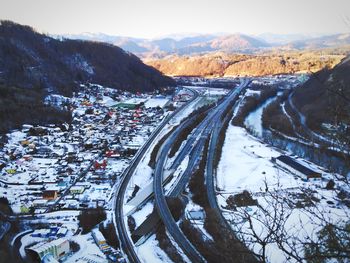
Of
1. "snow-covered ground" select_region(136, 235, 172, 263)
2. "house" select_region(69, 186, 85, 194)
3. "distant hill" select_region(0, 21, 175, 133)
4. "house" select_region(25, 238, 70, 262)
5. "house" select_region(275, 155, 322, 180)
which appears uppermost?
"distant hill" select_region(0, 21, 175, 133)

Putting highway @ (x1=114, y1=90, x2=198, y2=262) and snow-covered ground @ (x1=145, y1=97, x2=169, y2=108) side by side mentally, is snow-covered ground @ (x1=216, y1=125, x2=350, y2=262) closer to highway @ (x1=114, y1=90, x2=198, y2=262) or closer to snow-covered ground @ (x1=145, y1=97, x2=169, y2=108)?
highway @ (x1=114, y1=90, x2=198, y2=262)

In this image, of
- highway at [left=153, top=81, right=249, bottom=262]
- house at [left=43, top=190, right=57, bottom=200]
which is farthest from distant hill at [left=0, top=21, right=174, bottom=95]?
house at [left=43, top=190, right=57, bottom=200]

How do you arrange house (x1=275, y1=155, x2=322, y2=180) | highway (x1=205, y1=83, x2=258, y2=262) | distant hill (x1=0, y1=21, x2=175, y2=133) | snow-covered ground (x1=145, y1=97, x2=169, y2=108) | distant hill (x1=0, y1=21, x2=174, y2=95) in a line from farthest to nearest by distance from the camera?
snow-covered ground (x1=145, y1=97, x2=169, y2=108)
distant hill (x1=0, y1=21, x2=174, y2=95)
distant hill (x1=0, y1=21, x2=175, y2=133)
house (x1=275, y1=155, x2=322, y2=180)
highway (x1=205, y1=83, x2=258, y2=262)

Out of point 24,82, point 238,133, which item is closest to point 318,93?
point 238,133

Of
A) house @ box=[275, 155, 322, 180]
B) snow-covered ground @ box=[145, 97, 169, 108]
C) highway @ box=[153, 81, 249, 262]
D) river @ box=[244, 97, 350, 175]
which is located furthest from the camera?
snow-covered ground @ box=[145, 97, 169, 108]

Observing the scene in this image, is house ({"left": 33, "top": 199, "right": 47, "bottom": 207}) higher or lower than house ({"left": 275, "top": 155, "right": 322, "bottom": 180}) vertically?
lower

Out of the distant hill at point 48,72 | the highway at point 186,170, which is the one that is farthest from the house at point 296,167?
the distant hill at point 48,72

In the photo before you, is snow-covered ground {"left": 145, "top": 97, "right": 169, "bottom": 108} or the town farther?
snow-covered ground {"left": 145, "top": 97, "right": 169, "bottom": 108}

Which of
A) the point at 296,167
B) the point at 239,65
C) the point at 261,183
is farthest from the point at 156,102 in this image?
the point at 239,65
